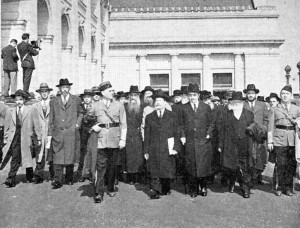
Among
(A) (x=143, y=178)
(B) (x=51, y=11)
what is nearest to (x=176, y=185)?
(A) (x=143, y=178)

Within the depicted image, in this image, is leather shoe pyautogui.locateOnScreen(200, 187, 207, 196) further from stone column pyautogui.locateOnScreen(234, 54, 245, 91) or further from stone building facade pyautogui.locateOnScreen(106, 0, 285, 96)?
stone column pyautogui.locateOnScreen(234, 54, 245, 91)

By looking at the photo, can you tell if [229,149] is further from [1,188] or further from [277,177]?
[1,188]

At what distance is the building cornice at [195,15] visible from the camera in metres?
38.2

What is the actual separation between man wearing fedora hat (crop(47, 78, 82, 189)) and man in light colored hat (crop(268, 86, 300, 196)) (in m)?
4.19

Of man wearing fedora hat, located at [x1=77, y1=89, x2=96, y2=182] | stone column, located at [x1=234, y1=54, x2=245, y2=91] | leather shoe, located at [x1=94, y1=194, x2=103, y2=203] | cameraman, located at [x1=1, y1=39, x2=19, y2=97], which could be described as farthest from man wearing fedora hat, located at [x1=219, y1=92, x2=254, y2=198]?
stone column, located at [x1=234, y1=54, x2=245, y2=91]

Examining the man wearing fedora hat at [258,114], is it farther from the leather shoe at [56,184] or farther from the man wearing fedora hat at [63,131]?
the leather shoe at [56,184]

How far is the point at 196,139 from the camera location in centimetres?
860

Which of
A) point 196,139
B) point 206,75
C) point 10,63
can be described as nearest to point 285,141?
point 196,139

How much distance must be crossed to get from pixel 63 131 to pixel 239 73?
30.6m

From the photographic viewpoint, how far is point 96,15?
100ft

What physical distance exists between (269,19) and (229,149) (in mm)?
32639

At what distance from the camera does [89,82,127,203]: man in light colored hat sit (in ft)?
26.3

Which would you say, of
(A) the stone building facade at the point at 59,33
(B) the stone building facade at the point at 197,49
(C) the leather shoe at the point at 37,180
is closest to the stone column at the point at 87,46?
(A) the stone building facade at the point at 59,33

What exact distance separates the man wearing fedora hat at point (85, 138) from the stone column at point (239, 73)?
28325 millimetres
